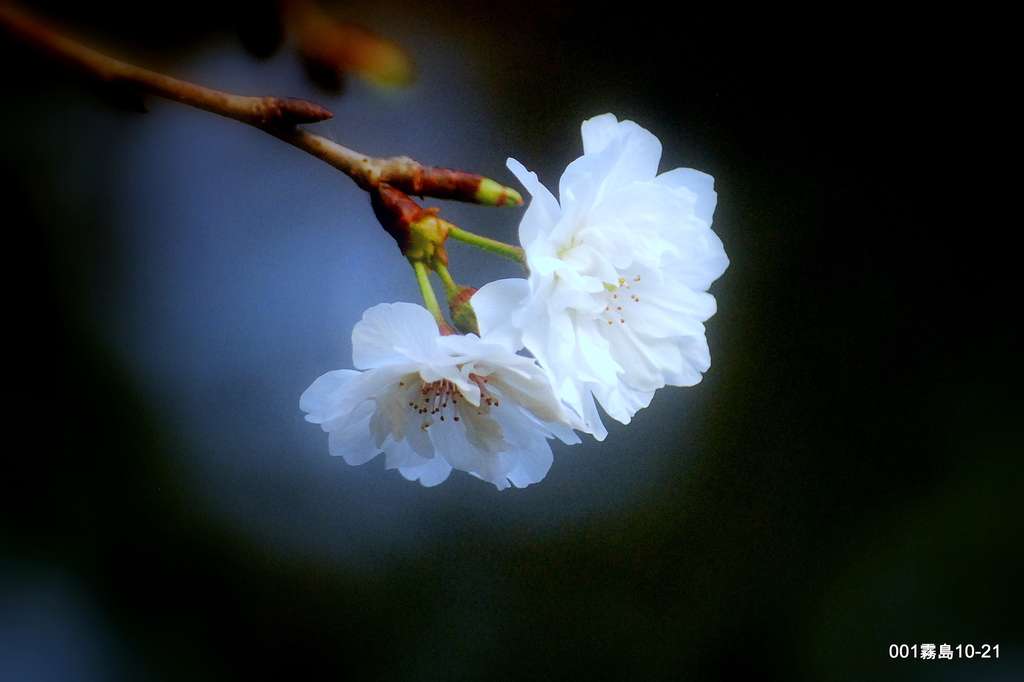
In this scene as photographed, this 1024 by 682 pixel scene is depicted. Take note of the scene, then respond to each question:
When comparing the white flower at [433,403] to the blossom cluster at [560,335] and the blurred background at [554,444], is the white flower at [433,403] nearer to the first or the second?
the blossom cluster at [560,335]

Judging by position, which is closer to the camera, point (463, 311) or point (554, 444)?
point (463, 311)

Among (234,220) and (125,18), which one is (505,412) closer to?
(234,220)

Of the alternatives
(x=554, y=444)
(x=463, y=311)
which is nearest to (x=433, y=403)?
(x=463, y=311)

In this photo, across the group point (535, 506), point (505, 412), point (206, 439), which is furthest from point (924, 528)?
point (206, 439)

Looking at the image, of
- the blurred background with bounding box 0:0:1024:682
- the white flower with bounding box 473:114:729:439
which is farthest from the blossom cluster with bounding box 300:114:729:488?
the blurred background with bounding box 0:0:1024:682

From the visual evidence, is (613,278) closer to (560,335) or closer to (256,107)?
(560,335)

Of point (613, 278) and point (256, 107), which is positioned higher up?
point (256, 107)
